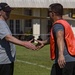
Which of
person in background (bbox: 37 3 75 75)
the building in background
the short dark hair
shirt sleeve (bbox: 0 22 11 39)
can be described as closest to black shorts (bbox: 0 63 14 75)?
shirt sleeve (bbox: 0 22 11 39)

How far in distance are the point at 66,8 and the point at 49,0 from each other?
1902 millimetres

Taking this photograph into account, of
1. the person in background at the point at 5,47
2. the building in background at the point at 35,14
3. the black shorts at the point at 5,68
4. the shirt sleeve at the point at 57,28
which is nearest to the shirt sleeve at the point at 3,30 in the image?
the person in background at the point at 5,47

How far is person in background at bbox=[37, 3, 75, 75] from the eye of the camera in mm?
7297

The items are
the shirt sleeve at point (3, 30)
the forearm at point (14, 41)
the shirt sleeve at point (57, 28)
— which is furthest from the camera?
the shirt sleeve at point (57, 28)

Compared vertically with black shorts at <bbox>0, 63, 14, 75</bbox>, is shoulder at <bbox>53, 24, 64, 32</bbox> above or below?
above

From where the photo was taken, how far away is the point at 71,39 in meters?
7.53

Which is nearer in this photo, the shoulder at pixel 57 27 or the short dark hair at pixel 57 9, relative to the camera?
the shoulder at pixel 57 27

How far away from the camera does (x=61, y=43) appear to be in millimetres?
7285

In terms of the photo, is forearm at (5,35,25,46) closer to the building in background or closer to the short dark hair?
the short dark hair

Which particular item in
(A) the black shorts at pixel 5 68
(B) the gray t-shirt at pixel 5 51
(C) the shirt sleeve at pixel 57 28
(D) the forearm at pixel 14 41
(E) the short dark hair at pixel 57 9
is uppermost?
(E) the short dark hair at pixel 57 9

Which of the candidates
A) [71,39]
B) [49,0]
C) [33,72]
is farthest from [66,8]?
[71,39]

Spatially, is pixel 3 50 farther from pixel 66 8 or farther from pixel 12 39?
pixel 66 8

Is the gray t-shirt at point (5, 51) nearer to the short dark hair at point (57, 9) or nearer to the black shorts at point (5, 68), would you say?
the black shorts at point (5, 68)

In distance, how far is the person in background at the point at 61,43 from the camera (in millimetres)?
7297
